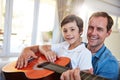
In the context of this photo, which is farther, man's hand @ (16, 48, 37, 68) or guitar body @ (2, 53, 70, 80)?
man's hand @ (16, 48, 37, 68)

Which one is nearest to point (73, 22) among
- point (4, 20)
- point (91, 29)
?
point (91, 29)

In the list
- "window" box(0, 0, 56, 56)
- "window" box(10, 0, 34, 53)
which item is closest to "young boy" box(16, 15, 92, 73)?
"window" box(0, 0, 56, 56)

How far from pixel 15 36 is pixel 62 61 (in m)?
1.33

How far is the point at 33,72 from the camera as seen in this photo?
90cm

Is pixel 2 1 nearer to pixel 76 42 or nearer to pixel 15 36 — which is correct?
pixel 15 36

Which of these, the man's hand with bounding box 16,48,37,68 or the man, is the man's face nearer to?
the man

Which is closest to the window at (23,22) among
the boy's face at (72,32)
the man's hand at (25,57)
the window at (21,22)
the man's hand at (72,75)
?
the window at (21,22)

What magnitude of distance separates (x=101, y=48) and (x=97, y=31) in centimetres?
9

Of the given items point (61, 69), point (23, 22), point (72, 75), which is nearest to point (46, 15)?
point (23, 22)

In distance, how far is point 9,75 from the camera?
917 mm

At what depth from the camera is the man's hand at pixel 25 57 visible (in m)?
1.00

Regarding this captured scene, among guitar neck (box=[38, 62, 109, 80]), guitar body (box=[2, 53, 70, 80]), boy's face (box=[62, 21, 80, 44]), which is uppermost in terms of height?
boy's face (box=[62, 21, 80, 44])

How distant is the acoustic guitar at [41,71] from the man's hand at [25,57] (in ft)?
0.08

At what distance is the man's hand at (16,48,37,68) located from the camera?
39.5 inches
